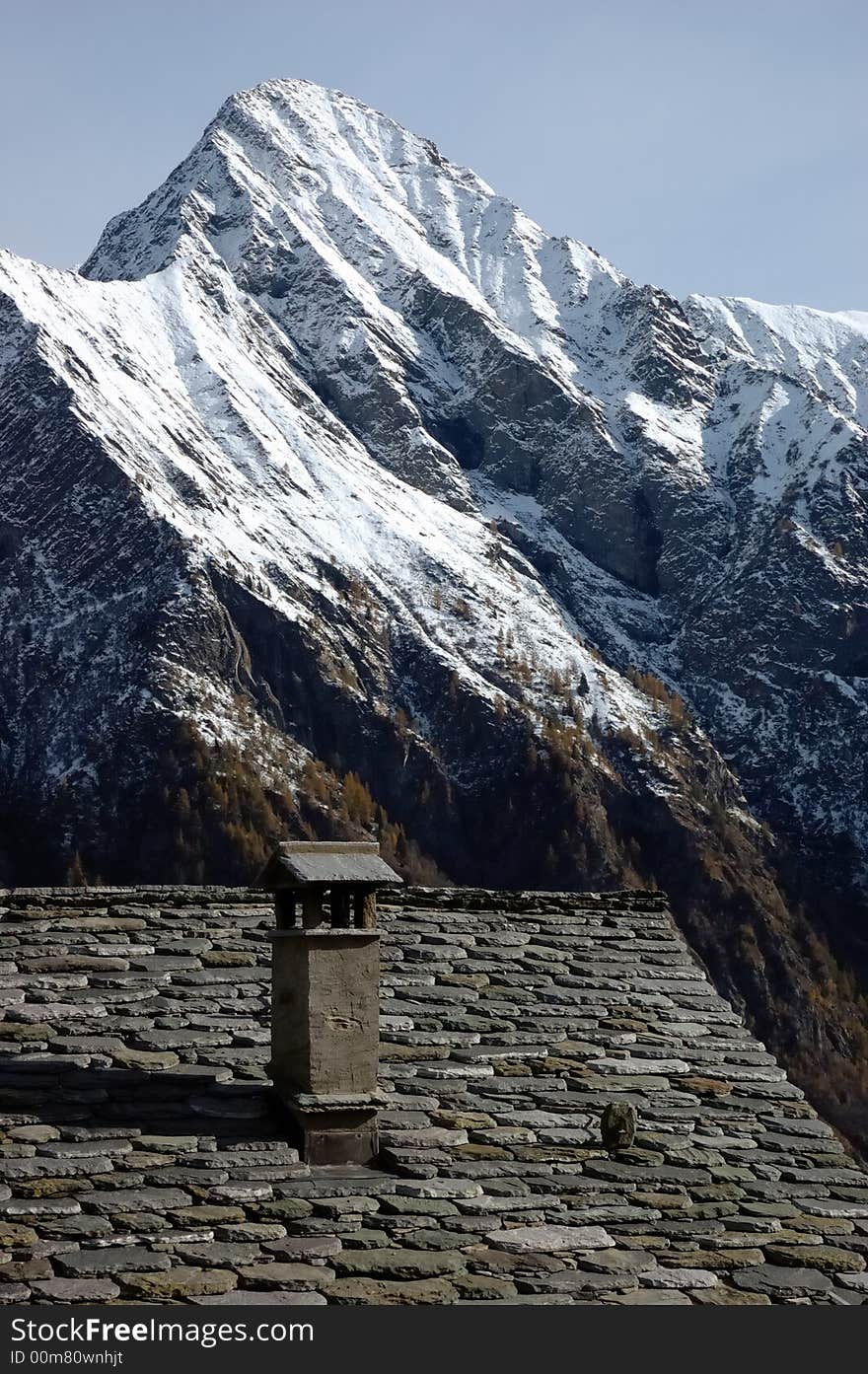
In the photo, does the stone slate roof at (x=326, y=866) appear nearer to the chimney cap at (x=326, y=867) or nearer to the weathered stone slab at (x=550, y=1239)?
the chimney cap at (x=326, y=867)

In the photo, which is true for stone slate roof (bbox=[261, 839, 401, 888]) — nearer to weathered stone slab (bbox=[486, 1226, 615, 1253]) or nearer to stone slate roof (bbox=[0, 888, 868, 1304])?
stone slate roof (bbox=[0, 888, 868, 1304])

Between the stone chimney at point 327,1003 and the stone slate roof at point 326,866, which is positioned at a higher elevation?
the stone slate roof at point 326,866

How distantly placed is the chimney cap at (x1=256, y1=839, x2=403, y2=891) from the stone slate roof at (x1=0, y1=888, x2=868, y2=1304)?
124 cm

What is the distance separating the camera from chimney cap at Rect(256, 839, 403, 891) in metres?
12.5

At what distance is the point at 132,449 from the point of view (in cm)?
18550

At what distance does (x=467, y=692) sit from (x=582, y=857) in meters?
19.1

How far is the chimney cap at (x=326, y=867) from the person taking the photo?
1245cm

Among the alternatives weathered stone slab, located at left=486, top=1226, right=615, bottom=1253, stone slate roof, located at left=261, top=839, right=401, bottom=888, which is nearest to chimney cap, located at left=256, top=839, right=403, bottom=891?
stone slate roof, located at left=261, top=839, right=401, bottom=888

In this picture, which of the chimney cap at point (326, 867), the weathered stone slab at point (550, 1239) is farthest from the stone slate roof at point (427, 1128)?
the chimney cap at point (326, 867)

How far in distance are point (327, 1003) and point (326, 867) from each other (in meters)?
0.98

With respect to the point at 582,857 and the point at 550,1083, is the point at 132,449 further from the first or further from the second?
the point at 550,1083

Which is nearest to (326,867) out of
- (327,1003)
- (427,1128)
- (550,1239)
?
(327,1003)

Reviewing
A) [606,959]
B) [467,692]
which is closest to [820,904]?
[467,692]

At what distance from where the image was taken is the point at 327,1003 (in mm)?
12094
